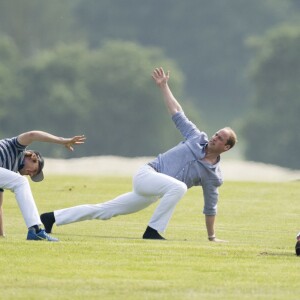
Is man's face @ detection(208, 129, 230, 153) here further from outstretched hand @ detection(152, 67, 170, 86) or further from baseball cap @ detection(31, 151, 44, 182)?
baseball cap @ detection(31, 151, 44, 182)

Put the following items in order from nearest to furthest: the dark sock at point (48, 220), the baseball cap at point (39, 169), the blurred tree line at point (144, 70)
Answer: the baseball cap at point (39, 169) < the dark sock at point (48, 220) < the blurred tree line at point (144, 70)

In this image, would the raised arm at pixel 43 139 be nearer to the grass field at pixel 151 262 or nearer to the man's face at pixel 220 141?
the grass field at pixel 151 262

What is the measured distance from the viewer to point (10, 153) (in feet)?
42.5

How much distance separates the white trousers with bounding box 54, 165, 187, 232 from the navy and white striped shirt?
45.5 inches

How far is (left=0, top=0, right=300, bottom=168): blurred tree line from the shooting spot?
3824 inches

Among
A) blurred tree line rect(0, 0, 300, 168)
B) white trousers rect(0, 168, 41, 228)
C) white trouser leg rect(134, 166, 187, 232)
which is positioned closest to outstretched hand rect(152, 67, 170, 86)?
white trouser leg rect(134, 166, 187, 232)

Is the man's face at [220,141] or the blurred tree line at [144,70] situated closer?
the man's face at [220,141]

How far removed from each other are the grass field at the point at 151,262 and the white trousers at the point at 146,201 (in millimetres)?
234

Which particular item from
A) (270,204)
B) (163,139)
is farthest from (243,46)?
(270,204)

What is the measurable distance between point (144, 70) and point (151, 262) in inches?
3756

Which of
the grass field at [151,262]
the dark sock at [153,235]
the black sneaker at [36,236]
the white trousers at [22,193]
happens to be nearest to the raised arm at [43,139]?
the white trousers at [22,193]

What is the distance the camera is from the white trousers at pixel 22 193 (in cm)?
1268

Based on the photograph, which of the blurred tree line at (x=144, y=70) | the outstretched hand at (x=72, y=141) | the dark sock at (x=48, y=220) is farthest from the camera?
the blurred tree line at (x=144, y=70)

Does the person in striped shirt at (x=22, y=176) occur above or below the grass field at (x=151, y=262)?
above
